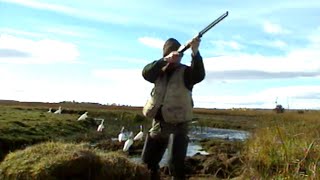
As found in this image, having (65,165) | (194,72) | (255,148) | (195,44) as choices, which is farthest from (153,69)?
(255,148)

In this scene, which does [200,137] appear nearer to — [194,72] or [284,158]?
[284,158]

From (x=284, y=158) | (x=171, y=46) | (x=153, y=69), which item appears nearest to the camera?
(x=153, y=69)

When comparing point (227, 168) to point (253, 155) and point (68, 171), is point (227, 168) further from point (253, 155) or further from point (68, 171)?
point (68, 171)

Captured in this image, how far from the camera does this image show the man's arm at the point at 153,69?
7.60 metres

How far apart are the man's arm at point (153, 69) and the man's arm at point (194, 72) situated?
354 millimetres

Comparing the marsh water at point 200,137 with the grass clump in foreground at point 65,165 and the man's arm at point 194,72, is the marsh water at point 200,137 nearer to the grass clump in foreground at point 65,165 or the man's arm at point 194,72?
the grass clump in foreground at point 65,165

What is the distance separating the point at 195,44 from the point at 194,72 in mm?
430

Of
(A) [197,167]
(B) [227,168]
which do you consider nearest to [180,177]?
(B) [227,168]

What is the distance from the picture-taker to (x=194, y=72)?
739 cm

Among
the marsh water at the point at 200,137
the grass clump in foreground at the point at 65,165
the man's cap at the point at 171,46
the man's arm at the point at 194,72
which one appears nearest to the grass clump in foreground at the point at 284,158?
the man's arm at the point at 194,72

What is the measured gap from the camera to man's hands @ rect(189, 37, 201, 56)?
7133 mm

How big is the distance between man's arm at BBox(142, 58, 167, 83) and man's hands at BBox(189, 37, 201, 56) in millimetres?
587

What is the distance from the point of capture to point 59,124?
28625mm

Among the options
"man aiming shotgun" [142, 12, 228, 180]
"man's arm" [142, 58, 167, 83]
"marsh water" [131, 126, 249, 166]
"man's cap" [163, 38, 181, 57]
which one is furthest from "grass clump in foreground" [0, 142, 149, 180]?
"marsh water" [131, 126, 249, 166]
